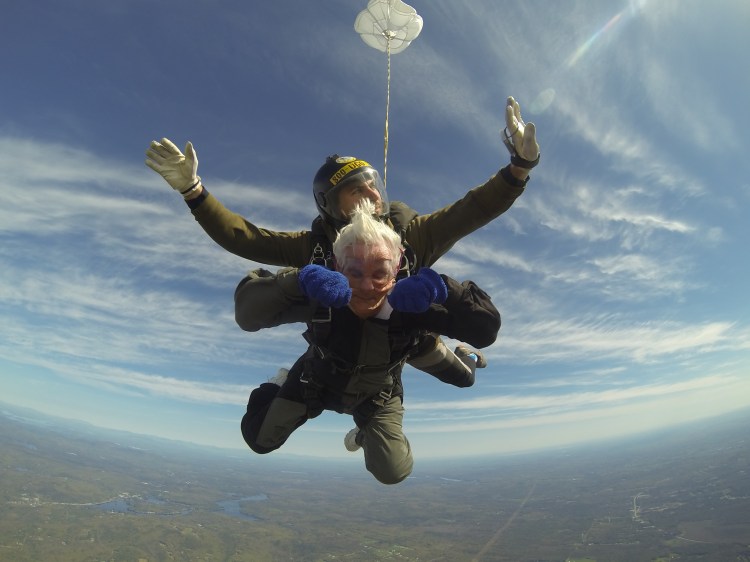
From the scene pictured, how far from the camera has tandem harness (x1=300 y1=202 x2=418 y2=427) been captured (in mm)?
2586

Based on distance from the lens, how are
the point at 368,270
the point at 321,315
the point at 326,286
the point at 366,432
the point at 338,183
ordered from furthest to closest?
the point at 366,432 → the point at 338,183 → the point at 321,315 → the point at 368,270 → the point at 326,286

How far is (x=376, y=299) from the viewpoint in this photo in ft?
8.00

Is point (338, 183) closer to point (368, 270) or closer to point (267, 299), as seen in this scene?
point (368, 270)

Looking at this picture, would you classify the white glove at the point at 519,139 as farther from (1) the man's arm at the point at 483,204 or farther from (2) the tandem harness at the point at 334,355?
(2) the tandem harness at the point at 334,355

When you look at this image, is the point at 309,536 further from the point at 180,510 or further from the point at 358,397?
the point at 358,397

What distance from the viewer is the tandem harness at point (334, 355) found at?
259 centimetres

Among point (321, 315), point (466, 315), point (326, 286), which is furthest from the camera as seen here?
point (321, 315)

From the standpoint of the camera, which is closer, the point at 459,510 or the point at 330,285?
the point at 330,285

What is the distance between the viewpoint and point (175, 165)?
276 cm

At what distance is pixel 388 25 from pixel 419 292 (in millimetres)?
4748

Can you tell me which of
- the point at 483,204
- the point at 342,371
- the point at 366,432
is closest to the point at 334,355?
the point at 342,371

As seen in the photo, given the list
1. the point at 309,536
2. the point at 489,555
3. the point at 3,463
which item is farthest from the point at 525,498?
the point at 3,463

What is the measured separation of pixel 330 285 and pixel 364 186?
4.38ft

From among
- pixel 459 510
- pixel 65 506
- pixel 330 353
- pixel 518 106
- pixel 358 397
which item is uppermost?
pixel 518 106
